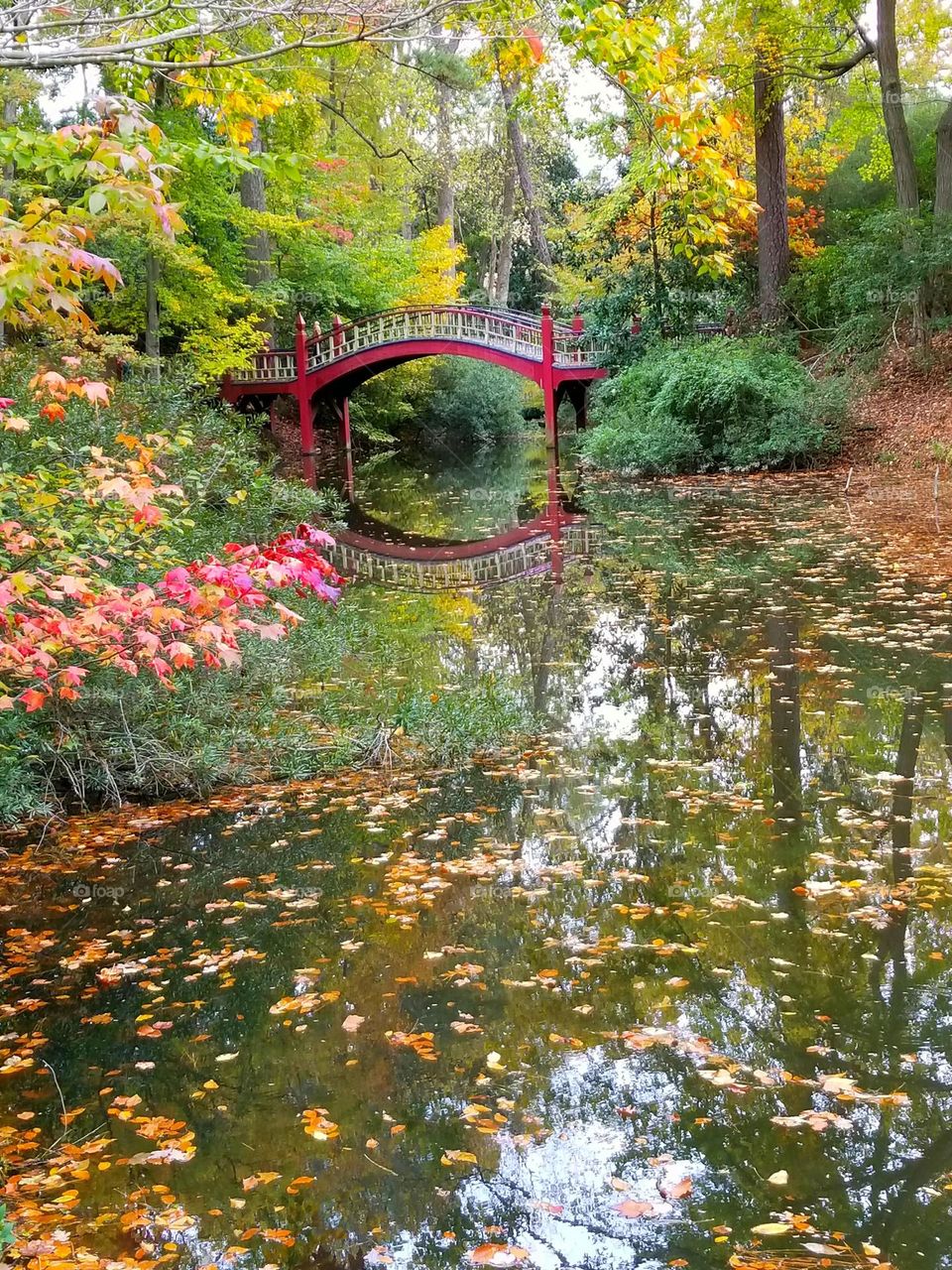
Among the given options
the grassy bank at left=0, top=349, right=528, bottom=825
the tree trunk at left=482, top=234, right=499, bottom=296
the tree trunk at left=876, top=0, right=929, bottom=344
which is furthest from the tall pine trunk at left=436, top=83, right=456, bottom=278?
the grassy bank at left=0, top=349, right=528, bottom=825

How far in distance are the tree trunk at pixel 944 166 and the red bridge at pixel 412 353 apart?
290 inches

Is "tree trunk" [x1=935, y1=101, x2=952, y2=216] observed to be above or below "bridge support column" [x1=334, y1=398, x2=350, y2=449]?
above

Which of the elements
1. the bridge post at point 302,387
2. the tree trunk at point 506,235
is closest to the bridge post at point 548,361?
the bridge post at point 302,387

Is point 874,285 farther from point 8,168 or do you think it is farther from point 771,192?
point 8,168

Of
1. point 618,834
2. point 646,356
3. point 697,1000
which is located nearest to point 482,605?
point 618,834

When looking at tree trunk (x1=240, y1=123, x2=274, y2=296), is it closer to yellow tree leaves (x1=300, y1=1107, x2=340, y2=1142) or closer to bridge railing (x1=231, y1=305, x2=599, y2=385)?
bridge railing (x1=231, y1=305, x2=599, y2=385)

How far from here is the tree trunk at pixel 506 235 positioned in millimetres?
35781

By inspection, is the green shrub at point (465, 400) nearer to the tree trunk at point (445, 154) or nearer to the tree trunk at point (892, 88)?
Result: the tree trunk at point (445, 154)

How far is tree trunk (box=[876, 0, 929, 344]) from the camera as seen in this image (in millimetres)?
16219

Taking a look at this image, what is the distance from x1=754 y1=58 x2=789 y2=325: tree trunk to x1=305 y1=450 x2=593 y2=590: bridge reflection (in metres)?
6.56

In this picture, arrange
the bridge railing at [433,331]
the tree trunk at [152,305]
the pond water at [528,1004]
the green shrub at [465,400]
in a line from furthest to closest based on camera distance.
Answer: the green shrub at [465,400] < the bridge railing at [433,331] < the tree trunk at [152,305] < the pond water at [528,1004]

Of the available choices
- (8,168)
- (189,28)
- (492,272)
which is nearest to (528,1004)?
(189,28)

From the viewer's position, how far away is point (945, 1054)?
3.09 metres

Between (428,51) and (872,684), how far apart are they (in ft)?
66.9
